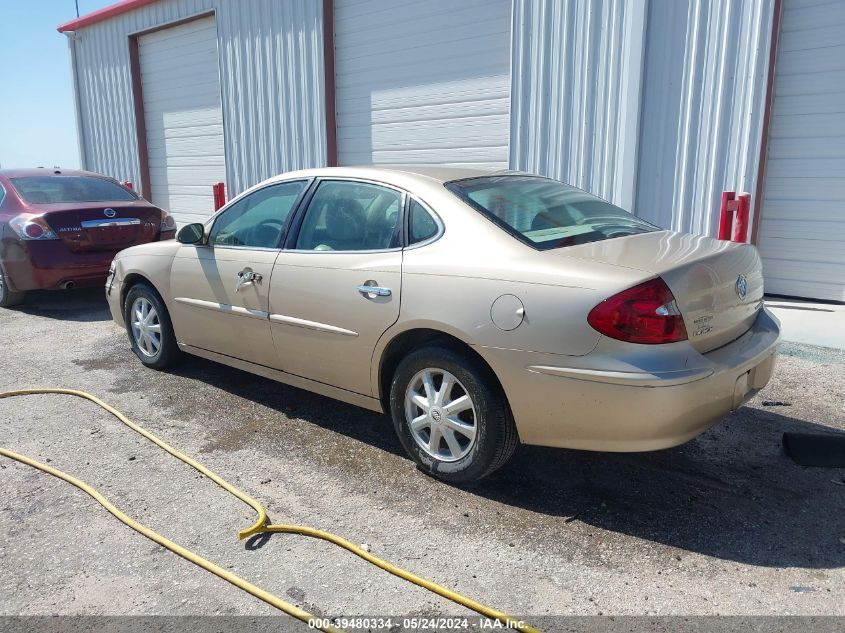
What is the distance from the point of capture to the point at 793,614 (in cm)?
238

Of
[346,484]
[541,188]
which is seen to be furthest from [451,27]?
[346,484]

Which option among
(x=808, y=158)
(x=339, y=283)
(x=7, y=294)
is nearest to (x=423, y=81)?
(x=808, y=158)

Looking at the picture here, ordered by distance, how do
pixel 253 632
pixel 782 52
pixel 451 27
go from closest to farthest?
pixel 253 632 < pixel 782 52 < pixel 451 27

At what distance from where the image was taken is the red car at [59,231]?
272 inches

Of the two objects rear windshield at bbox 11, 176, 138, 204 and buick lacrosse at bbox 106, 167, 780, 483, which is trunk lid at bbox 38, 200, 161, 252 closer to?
rear windshield at bbox 11, 176, 138, 204

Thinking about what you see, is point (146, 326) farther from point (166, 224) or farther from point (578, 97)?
point (578, 97)

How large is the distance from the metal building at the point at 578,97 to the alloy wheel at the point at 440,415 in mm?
4879

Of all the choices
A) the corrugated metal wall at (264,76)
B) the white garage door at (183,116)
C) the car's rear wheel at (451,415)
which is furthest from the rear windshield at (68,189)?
the car's rear wheel at (451,415)

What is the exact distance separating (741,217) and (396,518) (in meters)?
5.19

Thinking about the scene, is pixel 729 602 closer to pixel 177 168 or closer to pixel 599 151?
pixel 599 151

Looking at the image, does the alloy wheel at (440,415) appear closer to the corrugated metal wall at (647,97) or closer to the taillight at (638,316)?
the taillight at (638,316)

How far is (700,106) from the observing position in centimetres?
698

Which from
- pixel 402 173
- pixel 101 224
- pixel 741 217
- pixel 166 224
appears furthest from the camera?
pixel 166 224

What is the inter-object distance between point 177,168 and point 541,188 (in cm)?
1172
